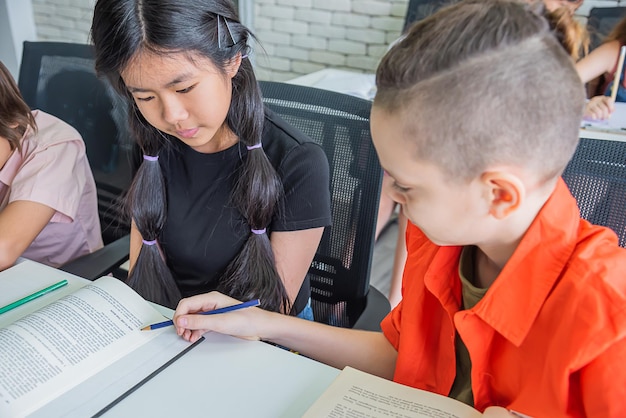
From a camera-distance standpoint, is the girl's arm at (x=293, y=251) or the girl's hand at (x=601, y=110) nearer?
the girl's arm at (x=293, y=251)

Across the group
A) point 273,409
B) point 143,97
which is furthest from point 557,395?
point 143,97

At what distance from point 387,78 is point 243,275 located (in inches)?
21.5

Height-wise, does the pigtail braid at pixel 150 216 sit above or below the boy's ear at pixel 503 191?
below

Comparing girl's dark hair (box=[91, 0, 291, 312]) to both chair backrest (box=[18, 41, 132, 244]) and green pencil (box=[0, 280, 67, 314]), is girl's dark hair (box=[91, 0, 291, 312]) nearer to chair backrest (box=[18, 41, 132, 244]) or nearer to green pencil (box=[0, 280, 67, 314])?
green pencil (box=[0, 280, 67, 314])

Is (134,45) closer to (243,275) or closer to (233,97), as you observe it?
(233,97)

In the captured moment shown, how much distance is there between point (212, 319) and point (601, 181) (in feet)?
1.93

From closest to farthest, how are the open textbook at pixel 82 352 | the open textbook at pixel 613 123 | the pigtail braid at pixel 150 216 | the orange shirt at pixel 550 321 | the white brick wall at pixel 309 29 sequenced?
the orange shirt at pixel 550 321 → the open textbook at pixel 82 352 → the pigtail braid at pixel 150 216 → the open textbook at pixel 613 123 → the white brick wall at pixel 309 29

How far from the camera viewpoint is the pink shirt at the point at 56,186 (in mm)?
1127

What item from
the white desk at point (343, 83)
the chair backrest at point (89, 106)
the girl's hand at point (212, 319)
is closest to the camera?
the girl's hand at point (212, 319)

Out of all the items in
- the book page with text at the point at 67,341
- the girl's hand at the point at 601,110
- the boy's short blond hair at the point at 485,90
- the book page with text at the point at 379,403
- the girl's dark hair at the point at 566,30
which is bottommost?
the book page with text at the point at 67,341

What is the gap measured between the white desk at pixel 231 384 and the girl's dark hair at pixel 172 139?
25 centimetres

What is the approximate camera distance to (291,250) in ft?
3.34

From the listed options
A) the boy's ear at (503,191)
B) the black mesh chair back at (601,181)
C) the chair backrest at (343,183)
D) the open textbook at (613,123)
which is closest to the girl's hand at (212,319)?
the chair backrest at (343,183)

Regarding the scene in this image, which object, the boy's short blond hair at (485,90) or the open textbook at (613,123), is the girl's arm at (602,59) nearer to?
the open textbook at (613,123)
